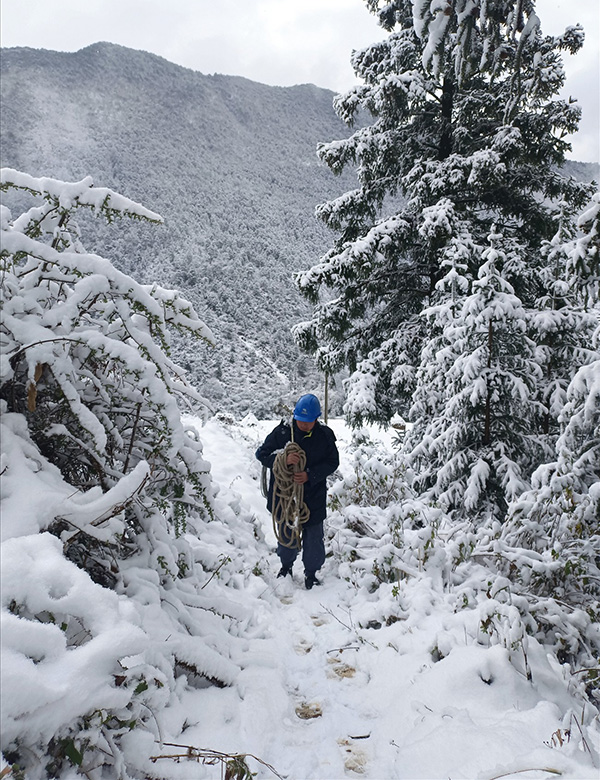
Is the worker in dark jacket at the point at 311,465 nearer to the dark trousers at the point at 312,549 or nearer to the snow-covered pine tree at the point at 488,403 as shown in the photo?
the dark trousers at the point at 312,549

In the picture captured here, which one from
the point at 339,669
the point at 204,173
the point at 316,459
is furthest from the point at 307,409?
the point at 204,173

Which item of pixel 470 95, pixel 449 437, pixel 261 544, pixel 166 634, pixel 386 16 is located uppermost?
pixel 386 16

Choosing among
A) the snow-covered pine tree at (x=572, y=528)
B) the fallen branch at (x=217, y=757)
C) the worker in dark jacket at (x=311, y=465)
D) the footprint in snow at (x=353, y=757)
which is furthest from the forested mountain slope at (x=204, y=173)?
the fallen branch at (x=217, y=757)

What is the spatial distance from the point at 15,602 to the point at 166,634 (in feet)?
3.15

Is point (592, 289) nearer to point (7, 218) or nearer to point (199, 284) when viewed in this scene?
point (7, 218)

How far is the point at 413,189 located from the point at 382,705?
298 inches

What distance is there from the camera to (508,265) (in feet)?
20.6

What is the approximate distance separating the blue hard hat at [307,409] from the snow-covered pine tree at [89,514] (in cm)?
161

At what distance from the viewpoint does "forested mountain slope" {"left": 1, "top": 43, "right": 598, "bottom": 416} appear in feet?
90.0

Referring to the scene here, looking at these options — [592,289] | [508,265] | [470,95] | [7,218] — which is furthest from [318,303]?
[7,218]

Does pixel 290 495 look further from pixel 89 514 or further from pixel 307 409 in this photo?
pixel 89 514

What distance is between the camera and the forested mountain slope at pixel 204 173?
2759cm

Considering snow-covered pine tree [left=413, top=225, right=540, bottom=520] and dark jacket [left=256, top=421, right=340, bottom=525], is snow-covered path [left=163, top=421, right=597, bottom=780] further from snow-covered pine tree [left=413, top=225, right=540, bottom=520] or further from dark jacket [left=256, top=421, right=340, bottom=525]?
snow-covered pine tree [left=413, top=225, right=540, bottom=520]

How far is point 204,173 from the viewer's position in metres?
43.6
